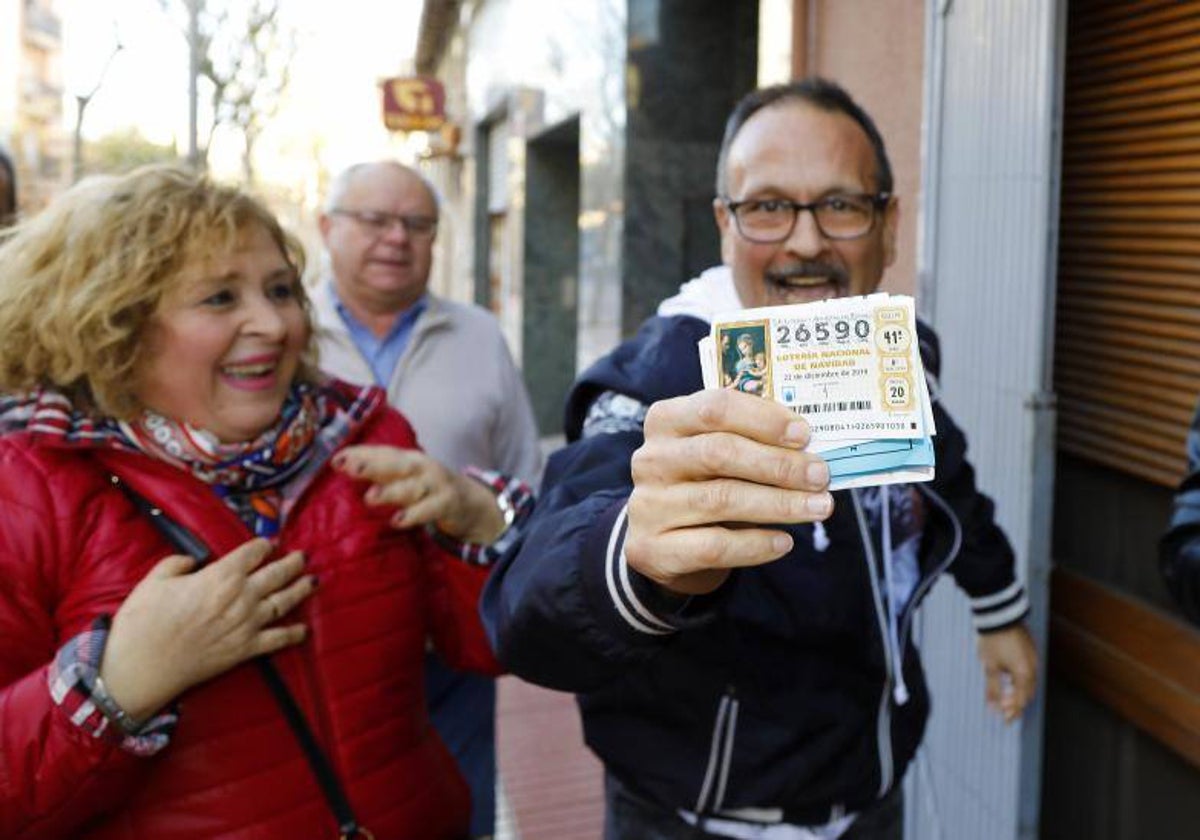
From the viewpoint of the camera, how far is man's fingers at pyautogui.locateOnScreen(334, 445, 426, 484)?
2.03 m

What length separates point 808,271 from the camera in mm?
2004

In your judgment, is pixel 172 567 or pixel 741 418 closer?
pixel 741 418

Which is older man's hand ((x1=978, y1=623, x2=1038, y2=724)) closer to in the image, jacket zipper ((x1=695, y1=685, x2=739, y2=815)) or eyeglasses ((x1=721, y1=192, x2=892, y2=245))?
jacket zipper ((x1=695, y1=685, x2=739, y2=815))

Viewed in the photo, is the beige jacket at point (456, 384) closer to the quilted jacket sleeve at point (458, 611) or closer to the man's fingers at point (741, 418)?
the quilted jacket sleeve at point (458, 611)

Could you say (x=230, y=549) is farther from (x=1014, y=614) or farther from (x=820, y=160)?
(x=1014, y=614)

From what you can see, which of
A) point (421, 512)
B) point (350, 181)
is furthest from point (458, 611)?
point (350, 181)

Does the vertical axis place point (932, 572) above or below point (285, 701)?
above

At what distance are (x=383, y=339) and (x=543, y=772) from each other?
220 centimetres

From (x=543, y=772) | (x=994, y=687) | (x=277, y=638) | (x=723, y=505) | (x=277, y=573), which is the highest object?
(x=723, y=505)

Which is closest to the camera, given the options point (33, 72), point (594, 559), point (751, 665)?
point (594, 559)

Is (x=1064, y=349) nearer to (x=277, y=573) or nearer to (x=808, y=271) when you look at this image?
(x=808, y=271)

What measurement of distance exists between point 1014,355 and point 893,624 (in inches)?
49.9

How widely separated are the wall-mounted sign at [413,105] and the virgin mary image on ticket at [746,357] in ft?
48.4

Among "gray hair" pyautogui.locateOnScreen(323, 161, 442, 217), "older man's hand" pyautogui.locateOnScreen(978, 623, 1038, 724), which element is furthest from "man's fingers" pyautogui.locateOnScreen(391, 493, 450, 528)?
A: "gray hair" pyautogui.locateOnScreen(323, 161, 442, 217)
